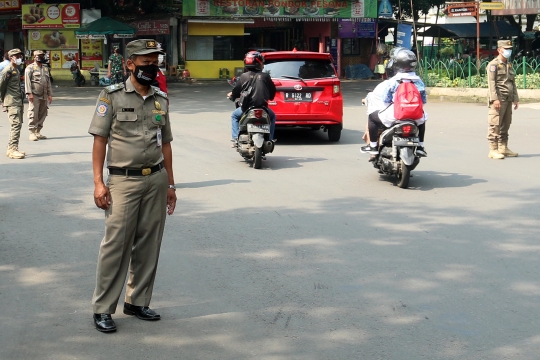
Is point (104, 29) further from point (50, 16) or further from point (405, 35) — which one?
point (405, 35)

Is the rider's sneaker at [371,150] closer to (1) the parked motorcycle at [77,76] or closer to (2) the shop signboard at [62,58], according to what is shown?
(1) the parked motorcycle at [77,76]

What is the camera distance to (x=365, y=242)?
7434 mm

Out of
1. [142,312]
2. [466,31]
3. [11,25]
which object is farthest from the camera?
[466,31]

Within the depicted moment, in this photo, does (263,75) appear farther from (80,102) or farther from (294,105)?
(80,102)

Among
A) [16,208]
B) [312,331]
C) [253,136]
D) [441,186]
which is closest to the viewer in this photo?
[312,331]

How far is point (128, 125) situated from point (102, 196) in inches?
18.1

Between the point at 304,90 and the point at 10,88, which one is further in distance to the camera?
the point at 304,90

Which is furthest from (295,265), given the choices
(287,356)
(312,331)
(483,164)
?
(483,164)

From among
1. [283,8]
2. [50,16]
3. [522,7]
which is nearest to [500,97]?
[522,7]

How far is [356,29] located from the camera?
41500 mm

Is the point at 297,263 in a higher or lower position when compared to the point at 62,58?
lower

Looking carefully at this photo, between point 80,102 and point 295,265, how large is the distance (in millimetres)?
19606

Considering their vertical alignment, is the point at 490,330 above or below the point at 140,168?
below

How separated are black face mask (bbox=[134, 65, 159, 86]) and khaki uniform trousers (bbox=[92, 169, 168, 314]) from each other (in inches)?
22.9
